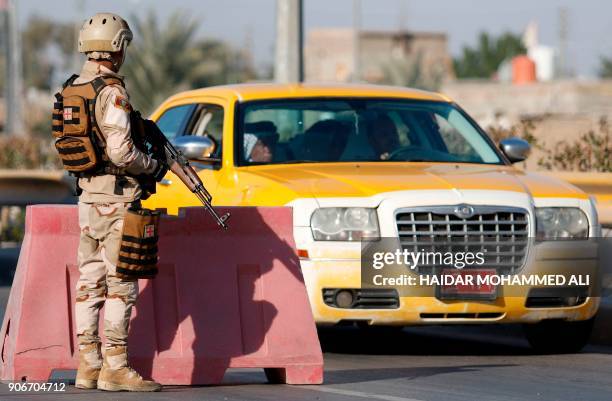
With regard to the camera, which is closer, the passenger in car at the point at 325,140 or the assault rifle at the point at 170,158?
the assault rifle at the point at 170,158

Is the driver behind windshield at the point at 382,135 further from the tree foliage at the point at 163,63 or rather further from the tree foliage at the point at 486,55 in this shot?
the tree foliage at the point at 486,55

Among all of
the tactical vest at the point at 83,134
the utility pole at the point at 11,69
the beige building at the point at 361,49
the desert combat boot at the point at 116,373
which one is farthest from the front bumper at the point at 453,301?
the beige building at the point at 361,49

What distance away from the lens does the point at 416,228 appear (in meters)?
9.45

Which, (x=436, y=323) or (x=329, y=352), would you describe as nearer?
(x=436, y=323)

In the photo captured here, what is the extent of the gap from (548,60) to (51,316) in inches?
3667

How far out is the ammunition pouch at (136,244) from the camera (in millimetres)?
7641

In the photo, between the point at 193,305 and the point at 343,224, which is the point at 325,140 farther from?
the point at 193,305

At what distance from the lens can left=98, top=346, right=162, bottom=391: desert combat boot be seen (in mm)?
7766

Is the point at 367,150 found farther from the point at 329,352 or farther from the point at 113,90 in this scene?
the point at 113,90

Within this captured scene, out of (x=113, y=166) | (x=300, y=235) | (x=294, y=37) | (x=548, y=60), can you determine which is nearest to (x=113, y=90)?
(x=113, y=166)

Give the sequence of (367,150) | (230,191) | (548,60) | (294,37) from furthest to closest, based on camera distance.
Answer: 1. (548,60)
2. (294,37)
3. (367,150)
4. (230,191)

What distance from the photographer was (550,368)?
9.37 metres

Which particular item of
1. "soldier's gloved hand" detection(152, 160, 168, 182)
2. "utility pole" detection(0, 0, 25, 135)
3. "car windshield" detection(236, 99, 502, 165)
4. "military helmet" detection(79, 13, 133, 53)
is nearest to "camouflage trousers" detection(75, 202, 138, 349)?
"soldier's gloved hand" detection(152, 160, 168, 182)

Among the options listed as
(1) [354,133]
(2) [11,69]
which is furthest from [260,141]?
(2) [11,69]
